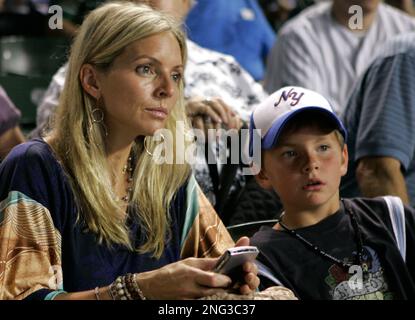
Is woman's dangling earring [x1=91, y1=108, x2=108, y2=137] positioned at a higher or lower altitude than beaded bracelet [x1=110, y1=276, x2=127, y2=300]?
higher

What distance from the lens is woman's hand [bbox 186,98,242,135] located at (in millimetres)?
2701


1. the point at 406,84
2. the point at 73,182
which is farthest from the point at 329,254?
the point at 406,84

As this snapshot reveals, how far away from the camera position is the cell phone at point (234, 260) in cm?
175

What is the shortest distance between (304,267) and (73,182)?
1.82 feet

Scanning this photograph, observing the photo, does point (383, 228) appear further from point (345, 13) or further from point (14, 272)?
point (345, 13)

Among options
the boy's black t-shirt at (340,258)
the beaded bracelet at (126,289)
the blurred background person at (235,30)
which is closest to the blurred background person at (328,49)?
the blurred background person at (235,30)

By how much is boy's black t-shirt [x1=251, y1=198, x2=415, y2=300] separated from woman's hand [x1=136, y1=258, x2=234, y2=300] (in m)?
0.31

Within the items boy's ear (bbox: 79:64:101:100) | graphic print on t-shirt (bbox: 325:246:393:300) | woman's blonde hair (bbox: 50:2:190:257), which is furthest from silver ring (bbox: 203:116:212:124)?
graphic print on t-shirt (bbox: 325:246:393:300)

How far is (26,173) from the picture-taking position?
6.55 ft

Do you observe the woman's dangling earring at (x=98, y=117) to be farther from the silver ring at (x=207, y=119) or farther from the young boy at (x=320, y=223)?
the silver ring at (x=207, y=119)

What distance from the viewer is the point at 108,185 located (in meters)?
2.11

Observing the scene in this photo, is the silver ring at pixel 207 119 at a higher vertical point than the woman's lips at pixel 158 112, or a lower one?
lower

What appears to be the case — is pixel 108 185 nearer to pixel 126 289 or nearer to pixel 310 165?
pixel 126 289

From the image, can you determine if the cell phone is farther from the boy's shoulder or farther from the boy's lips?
the boy's shoulder
